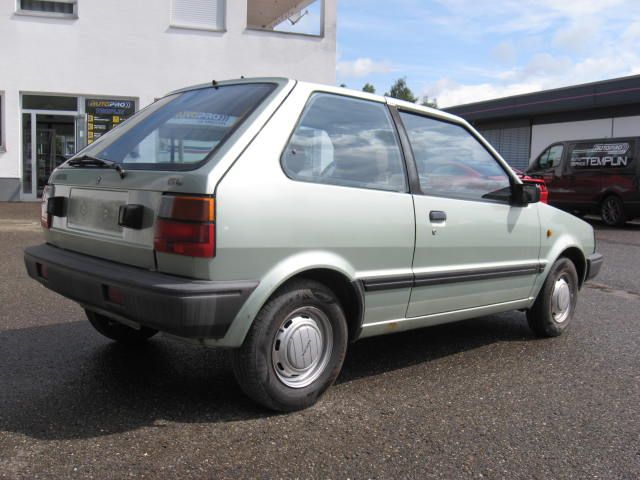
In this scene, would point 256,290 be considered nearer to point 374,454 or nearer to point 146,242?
point 146,242

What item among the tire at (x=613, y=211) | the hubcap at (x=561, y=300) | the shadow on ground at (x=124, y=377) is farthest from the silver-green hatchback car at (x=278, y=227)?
the tire at (x=613, y=211)

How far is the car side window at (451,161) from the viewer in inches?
149

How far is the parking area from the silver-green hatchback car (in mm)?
280

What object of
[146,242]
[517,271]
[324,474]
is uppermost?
[146,242]

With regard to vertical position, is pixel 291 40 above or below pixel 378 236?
above

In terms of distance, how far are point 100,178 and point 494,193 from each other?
2520 mm

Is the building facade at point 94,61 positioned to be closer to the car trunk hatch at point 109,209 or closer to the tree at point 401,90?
the car trunk hatch at point 109,209

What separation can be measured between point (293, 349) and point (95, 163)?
1496 millimetres

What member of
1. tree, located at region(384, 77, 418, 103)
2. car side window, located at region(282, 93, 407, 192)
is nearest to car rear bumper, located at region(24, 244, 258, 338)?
car side window, located at region(282, 93, 407, 192)

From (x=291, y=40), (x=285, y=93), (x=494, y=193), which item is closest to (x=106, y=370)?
(x=285, y=93)

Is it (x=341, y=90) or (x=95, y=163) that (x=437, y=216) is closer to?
(x=341, y=90)

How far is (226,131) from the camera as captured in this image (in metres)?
3.04

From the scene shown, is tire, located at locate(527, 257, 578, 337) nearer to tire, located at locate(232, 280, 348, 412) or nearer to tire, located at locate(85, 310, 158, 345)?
tire, located at locate(232, 280, 348, 412)

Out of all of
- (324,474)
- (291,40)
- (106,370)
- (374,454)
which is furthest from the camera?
(291,40)
